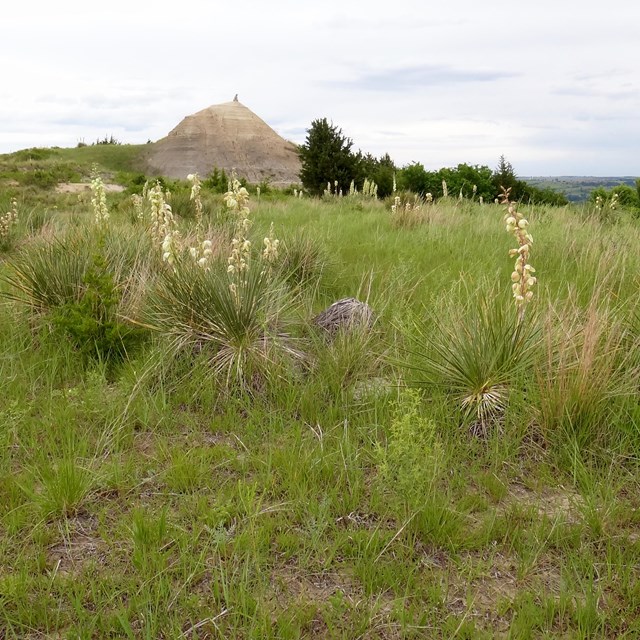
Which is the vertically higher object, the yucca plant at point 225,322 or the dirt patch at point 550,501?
the yucca plant at point 225,322

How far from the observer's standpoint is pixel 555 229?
8414mm

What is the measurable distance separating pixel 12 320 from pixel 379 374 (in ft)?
9.88

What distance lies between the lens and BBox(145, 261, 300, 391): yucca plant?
3.83 meters

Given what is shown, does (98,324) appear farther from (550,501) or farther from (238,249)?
(550,501)

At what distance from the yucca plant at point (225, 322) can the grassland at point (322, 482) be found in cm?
7

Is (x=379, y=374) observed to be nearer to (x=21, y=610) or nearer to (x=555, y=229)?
(x=21, y=610)

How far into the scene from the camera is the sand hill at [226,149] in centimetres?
3783

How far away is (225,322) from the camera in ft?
13.2

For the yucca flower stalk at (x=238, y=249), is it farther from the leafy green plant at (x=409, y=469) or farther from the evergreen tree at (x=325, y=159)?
the evergreen tree at (x=325, y=159)

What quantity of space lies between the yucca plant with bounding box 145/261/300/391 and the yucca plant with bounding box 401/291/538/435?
3.07ft

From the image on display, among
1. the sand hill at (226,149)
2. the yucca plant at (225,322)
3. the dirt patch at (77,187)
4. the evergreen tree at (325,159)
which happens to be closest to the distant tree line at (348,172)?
the evergreen tree at (325,159)

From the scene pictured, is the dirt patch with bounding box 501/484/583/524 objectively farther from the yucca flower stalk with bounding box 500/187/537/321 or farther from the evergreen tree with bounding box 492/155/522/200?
the evergreen tree with bounding box 492/155/522/200

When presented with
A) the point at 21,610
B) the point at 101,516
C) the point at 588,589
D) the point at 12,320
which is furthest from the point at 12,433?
the point at 588,589

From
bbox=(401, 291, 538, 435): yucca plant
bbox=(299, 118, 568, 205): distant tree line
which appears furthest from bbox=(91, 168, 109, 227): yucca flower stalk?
bbox=(299, 118, 568, 205): distant tree line
